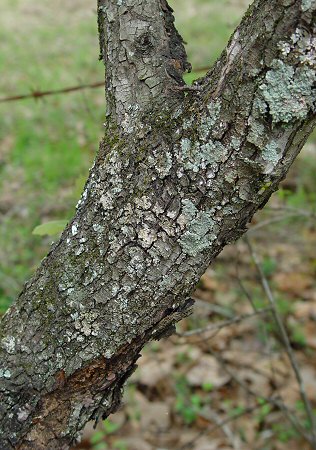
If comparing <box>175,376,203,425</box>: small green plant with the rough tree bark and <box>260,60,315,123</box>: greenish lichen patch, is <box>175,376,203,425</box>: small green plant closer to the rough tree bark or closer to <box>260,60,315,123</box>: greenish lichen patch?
the rough tree bark

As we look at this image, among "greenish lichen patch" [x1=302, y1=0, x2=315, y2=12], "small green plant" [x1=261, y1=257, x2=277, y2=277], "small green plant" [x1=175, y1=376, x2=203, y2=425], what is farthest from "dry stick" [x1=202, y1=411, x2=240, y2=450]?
"greenish lichen patch" [x1=302, y1=0, x2=315, y2=12]

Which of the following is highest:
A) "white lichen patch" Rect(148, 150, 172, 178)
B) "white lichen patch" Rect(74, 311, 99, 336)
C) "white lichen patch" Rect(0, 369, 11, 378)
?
"white lichen patch" Rect(148, 150, 172, 178)

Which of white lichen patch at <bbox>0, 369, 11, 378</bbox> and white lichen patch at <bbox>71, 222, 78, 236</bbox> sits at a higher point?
white lichen patch at <bbox>71, 222, 78, 236</bbox>

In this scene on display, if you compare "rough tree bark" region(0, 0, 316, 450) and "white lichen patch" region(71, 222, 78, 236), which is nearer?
"rough tree bark" region(0, 0, 316, 450)

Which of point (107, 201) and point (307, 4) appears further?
point (107, 201)

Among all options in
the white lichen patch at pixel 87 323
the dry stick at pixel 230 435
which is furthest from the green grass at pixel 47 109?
the dry stick at pixel 230 435

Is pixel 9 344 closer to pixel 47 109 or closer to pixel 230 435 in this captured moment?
pixel 230 435

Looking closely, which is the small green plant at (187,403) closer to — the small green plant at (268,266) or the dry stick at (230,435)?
the dry stick at (230,435)

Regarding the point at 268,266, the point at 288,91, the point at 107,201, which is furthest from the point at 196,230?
the point at 268,266
